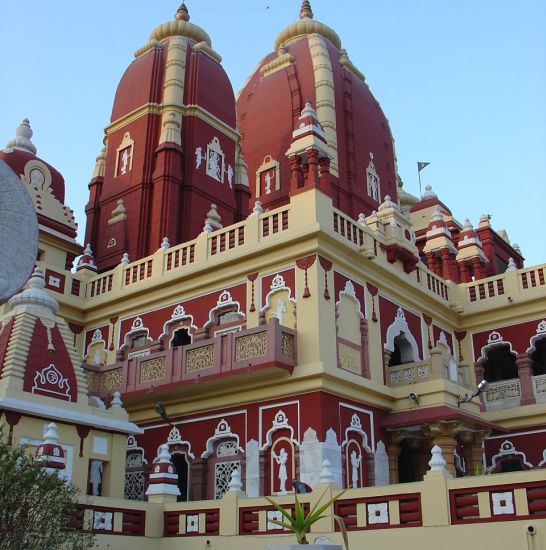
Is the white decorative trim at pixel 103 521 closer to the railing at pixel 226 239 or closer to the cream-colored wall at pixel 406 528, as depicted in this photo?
the cream-colored wall at pixel 406 528

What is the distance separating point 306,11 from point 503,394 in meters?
20.2

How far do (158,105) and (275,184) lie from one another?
5.03m


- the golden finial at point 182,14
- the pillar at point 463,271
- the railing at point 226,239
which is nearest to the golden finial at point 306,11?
the golden finial at point 182,14

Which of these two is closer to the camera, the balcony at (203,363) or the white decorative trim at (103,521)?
the white decorative trim at (103,521)

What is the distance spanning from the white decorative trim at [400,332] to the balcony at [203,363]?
10.9 feet

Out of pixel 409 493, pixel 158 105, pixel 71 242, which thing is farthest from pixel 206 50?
pixel 409 493

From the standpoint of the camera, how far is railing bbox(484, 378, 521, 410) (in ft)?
64.4

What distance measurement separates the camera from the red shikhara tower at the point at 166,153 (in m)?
23.7

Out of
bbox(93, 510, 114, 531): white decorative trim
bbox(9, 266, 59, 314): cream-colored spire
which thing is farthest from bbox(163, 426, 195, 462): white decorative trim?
bbox(93, 510, 114, 531): white decorative trim

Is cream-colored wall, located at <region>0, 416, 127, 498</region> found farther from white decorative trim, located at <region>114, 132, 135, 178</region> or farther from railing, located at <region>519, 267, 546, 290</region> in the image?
white decorative trim, located at <region>114, 132, 135, 178</region>

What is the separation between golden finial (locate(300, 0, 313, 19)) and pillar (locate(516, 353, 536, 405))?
19.0 m

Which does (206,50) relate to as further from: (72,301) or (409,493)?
(409,493)

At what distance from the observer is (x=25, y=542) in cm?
862

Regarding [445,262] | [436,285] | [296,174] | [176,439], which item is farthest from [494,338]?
[176,439]
